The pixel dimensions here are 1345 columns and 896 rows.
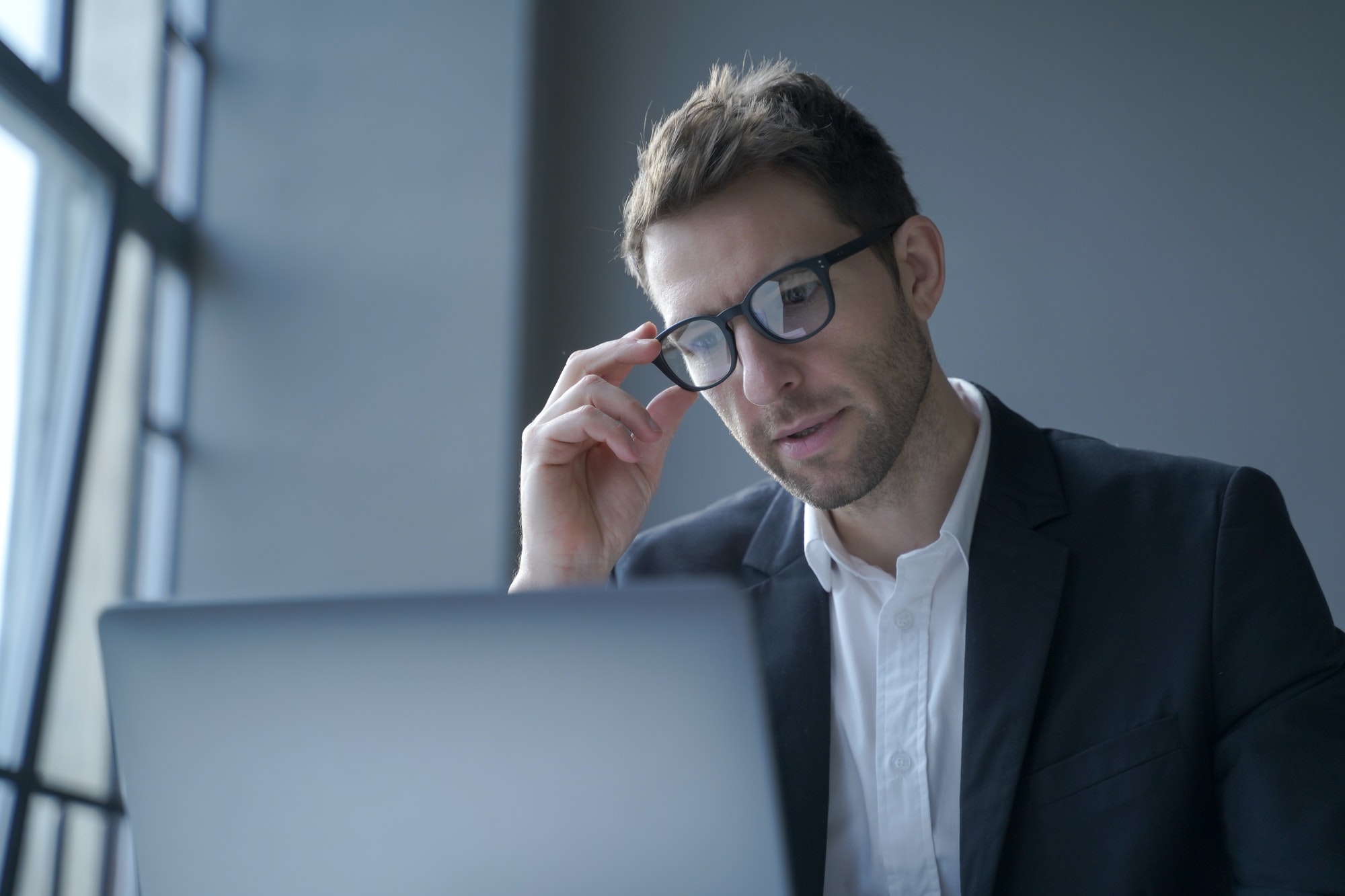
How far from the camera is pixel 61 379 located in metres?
2.61

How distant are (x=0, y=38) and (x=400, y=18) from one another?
1.32 metres

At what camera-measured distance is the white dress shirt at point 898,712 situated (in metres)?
1.35

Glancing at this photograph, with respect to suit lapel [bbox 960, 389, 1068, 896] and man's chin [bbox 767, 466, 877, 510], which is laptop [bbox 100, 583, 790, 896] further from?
man's chin [bbox 767, 466, 877, 510]

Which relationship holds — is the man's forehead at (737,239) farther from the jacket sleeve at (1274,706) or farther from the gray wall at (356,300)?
the gray wall at (356,300)

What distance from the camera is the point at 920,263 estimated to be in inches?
66.5

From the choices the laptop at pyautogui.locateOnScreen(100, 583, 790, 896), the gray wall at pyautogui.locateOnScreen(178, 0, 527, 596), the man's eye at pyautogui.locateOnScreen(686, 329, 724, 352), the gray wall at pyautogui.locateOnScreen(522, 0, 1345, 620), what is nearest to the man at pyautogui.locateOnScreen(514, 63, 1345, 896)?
the man's eye at pyautogui.locateOnScreen(686, 329, 724, 352)

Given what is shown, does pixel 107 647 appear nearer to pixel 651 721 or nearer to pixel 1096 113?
pixel 651 721

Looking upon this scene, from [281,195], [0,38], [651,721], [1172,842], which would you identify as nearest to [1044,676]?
[1172,842]

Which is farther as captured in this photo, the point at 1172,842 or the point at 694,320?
the point at 694,320

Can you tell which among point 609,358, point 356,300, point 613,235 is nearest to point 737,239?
point 609,358

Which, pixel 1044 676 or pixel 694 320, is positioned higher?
pixel 694 320

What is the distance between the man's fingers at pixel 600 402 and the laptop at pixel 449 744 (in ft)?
2.80

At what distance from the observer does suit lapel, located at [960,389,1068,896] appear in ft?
4.20

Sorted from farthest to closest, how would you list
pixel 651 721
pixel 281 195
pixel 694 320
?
1. pixel 281 195
2. pixel 694 320
3. pixel 651 721
